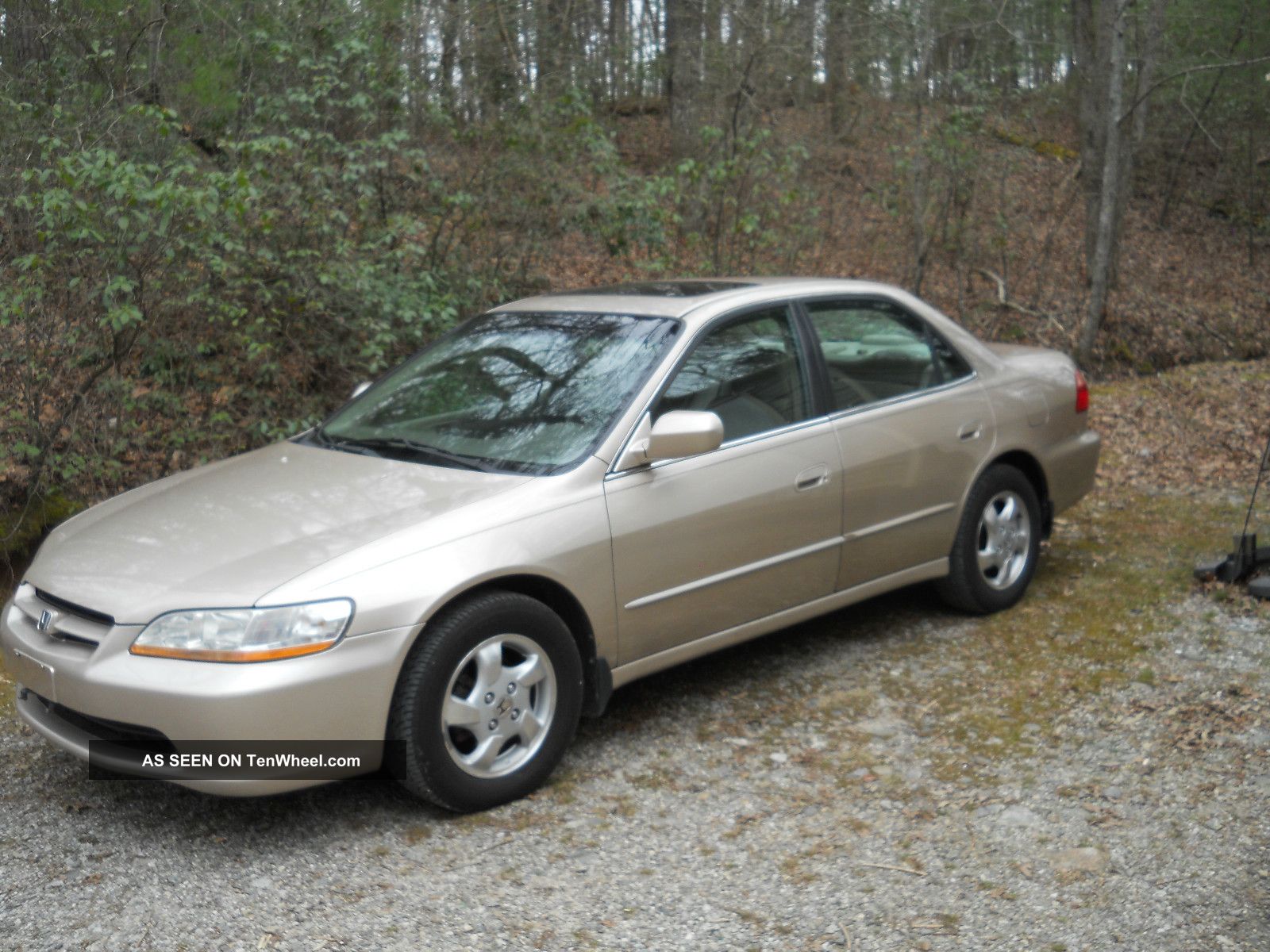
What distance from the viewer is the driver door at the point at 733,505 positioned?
4.31 metres

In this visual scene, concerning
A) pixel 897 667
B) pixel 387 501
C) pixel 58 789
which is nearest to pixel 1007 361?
pixel 897 667

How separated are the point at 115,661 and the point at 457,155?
654 centimetres

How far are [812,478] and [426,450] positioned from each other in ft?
5.02

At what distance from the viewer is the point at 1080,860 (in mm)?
3637

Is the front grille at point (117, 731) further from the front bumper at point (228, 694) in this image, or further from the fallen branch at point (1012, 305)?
the fallen branch at point (1012, 305)

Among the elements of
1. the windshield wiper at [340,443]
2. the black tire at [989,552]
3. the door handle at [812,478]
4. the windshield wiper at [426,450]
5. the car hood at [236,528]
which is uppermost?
the windshield wiper at [426,450]

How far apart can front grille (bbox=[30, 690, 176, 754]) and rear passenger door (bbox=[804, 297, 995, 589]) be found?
2743 mm

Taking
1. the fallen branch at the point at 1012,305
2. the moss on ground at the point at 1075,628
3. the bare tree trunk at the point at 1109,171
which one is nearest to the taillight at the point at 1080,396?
the moss on ground at the point at 1075,628

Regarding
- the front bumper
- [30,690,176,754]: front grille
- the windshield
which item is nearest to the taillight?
the windshield

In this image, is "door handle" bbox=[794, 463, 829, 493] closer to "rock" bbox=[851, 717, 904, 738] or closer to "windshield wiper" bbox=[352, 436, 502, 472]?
"rock" bbox=[851, 717, 904, 738]

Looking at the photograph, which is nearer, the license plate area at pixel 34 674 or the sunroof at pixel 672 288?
the license plate area at pixel 34 674

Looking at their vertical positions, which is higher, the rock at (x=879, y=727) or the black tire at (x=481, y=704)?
the black tire at (x=481, y=704)

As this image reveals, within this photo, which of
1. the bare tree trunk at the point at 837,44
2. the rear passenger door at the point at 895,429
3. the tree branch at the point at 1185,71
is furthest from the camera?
the bare tree trunk at the point at 837,44

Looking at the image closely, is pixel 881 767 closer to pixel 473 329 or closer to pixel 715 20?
pixel 473 329
